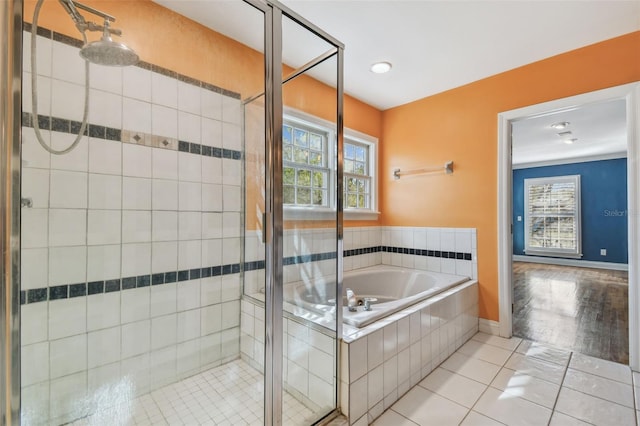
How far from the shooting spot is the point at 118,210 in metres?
1.45

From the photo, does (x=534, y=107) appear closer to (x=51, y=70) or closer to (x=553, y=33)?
(x=553, y=33)

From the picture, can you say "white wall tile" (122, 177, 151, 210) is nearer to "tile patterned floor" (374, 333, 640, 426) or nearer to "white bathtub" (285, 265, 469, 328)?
"white bathtub" (285, 265, 469, 328)

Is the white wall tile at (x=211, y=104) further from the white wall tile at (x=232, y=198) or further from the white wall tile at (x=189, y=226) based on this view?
the white wall tile at (x=189, y=226)

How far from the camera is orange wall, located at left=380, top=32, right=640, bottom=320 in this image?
2070 mm

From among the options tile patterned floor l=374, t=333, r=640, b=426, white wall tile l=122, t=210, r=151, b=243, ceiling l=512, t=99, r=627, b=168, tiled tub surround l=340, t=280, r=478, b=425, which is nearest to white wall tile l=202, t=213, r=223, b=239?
white wall tile l=122, t=210, r=151, b=243

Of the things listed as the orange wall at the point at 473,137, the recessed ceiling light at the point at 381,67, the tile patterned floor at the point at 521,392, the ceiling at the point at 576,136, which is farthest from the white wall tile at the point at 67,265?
the ceiling at the point at 576,136

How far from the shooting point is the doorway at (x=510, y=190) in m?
1.90

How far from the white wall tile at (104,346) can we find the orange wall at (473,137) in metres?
2.69

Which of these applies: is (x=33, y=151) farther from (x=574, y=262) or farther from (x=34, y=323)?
(x=574, y=262)

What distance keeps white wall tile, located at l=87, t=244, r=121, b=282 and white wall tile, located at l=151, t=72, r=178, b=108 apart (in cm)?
84

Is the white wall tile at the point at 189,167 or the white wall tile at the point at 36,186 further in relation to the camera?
the white wall tile at the point at 189,167

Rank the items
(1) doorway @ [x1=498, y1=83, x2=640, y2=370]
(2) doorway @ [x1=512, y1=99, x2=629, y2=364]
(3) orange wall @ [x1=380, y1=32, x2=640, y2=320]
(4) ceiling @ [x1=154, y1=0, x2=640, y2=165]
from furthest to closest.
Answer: (2) doorway @ [x1=512, y1=99, x2=629, y2=364] → (3) orange wall @ [x1=380, y1=32, x2=640, y2=320] → (1) doorway @ [x1=498, y1=83, x2=640, y2=370] → (4) ceiling @ [x1=154, y1=0, x2=640, y2=165]

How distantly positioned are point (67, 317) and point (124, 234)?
44 centimetres

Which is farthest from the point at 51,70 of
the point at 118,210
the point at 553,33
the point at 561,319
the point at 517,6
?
the point at 561,319
